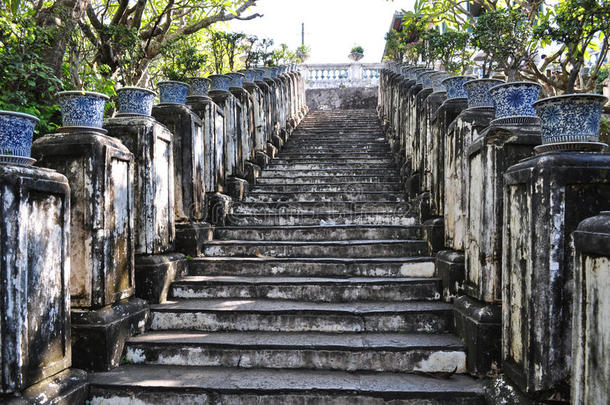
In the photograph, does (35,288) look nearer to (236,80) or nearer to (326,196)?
(326,196)

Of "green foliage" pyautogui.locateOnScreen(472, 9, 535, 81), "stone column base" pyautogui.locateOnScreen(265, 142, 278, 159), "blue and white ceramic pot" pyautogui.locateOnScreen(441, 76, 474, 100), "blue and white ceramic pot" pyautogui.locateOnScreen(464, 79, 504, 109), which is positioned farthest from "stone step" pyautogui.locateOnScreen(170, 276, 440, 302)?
"stone column base" pyautogui.locateOnScreen(265, 142, 278, 159)

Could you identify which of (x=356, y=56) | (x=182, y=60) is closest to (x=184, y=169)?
(x=182, y=60)

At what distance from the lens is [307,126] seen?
11.7 metres

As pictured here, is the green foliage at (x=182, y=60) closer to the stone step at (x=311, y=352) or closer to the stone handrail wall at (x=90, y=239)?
the stone handrail wall at (x=90, y=239)

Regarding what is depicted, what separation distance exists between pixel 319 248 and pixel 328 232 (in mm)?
399

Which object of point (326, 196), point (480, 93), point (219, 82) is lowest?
point (326, 196)

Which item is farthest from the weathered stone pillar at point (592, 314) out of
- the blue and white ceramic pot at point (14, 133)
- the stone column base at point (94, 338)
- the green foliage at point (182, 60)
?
the green foliage at point (182, 60)

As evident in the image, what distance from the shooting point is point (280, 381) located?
119 inches

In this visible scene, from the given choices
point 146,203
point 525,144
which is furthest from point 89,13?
point 525,144

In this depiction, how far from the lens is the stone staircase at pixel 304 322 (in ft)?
9.70

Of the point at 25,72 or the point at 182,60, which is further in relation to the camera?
the point at 182,60

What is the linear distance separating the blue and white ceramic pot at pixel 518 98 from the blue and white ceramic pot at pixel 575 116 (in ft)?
2.04

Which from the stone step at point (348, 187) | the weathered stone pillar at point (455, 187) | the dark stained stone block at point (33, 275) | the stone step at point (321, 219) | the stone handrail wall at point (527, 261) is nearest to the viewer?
the stone handrail wall at point (527, 261)

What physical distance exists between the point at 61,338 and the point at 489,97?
3.75 metres
